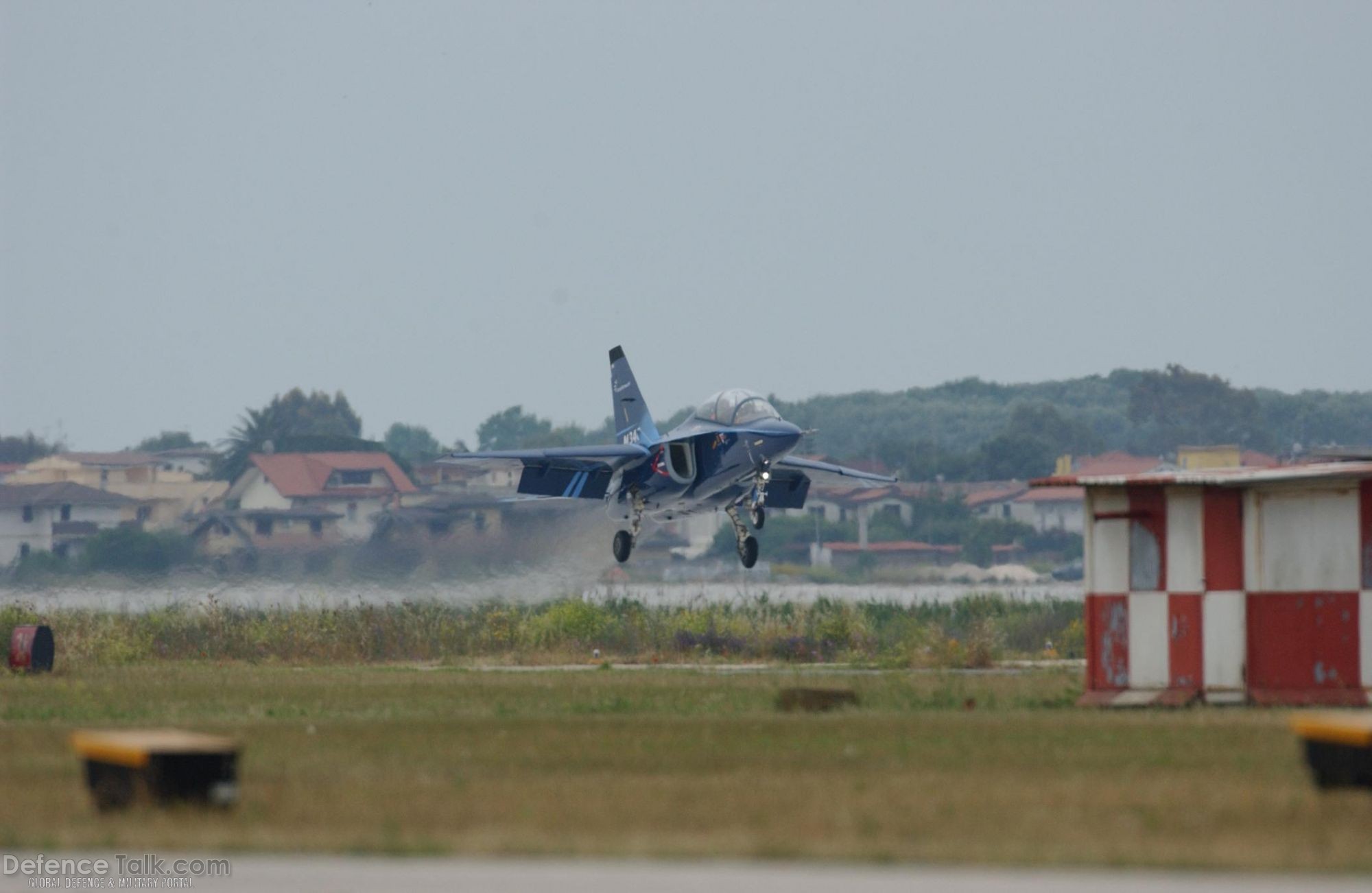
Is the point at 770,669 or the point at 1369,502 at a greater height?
the point at 1369,502

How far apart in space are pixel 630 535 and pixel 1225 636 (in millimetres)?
21336

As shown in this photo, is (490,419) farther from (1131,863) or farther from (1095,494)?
(1131,863)

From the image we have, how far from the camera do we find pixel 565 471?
4288cm

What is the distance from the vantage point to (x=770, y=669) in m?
35.1

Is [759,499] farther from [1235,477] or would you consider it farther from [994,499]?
[994,499]

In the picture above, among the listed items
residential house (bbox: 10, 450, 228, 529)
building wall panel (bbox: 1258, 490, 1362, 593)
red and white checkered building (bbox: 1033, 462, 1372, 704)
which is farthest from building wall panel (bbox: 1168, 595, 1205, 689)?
residential house (bbox: 10, 450, 228, 529)

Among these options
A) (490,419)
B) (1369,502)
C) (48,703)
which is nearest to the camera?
(1369,502)

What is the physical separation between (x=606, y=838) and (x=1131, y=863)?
352 centimetres

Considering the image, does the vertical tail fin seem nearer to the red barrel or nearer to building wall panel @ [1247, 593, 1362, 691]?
the red barrel

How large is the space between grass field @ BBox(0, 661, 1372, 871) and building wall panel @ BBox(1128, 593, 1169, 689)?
3.45 feet

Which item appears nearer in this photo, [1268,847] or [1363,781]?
[1268,847]

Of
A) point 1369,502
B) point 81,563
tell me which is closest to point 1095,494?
point 1369,502

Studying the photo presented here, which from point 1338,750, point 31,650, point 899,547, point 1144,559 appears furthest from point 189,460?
point 1338,750

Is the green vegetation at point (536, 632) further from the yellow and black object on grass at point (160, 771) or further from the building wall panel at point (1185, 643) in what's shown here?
the yellow and black object on grass at point (160, 771)
